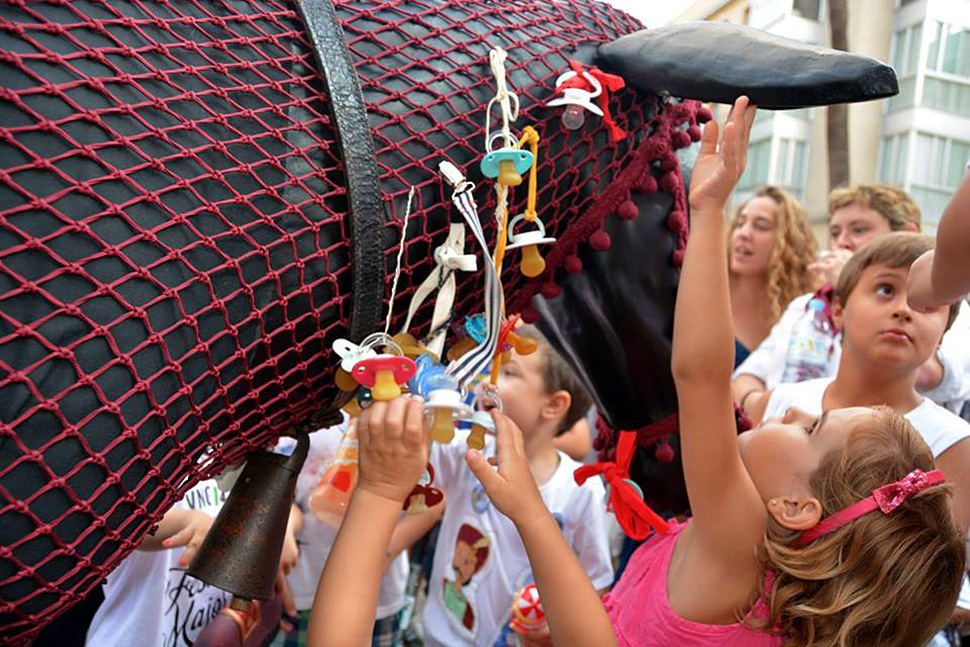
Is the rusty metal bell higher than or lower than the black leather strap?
lower

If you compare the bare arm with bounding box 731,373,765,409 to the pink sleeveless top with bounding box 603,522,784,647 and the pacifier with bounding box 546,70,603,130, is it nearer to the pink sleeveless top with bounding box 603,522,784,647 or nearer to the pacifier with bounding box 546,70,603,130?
Result: the pink sleeveless top with bounding box 603,522,784,647

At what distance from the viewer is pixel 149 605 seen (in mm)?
2020

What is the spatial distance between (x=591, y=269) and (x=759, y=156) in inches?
548

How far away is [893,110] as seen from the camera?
43.4 ft

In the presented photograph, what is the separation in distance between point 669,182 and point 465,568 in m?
1.51

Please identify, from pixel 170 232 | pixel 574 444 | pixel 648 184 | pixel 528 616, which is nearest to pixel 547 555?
pixel 648 184

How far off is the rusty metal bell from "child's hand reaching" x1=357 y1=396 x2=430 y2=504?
134mm

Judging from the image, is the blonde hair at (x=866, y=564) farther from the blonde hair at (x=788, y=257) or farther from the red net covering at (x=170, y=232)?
the blonde hair at (x=788, y=257)

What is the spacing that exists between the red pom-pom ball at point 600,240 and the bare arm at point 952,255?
0.51 metres

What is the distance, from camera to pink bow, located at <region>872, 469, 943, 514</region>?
4.68 ft

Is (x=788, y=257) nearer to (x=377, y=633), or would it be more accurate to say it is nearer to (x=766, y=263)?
(x=766, y=263)

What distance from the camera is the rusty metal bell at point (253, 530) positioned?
1236 mm

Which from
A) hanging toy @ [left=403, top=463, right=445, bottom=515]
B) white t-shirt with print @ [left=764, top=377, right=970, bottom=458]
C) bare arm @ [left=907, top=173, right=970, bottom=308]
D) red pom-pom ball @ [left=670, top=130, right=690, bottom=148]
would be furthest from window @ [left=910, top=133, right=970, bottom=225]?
hanging toy @ [left=403, top=463, right=445, bottom=515]

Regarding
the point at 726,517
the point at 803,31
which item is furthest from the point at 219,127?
the point at 803,31
